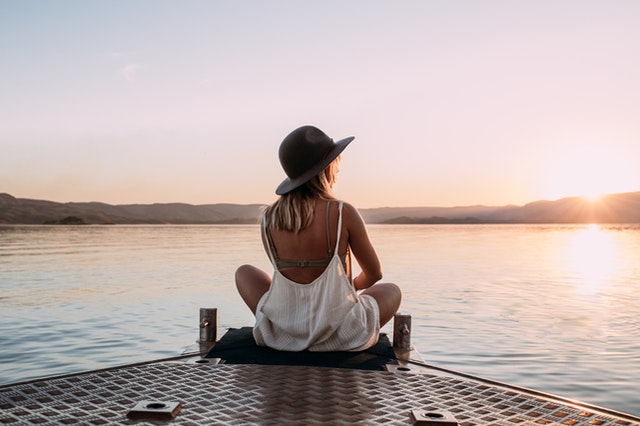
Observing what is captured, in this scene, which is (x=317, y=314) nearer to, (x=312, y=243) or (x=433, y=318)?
(x=312, y=243)

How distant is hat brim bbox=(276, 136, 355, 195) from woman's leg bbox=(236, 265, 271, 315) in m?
0.79

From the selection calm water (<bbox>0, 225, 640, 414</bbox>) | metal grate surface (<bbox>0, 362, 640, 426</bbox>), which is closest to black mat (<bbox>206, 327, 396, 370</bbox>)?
metal grate surface (<bbox>0, 362, 640, 426</bbox>)

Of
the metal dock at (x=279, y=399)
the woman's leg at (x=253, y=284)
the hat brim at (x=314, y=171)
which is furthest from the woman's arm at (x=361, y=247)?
the metal dock at (x=279, y=399)

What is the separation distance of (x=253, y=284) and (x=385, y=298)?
112 centimetres

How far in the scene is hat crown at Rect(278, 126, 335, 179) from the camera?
4.96 m

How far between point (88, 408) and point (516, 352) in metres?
5.89

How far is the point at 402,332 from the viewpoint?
220 inches

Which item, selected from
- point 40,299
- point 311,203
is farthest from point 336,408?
point 40,299

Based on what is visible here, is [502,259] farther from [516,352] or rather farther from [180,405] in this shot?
[180,405]

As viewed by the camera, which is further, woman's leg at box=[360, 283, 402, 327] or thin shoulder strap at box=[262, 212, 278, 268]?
woman's leg at box=[360, 283, 402, 327]

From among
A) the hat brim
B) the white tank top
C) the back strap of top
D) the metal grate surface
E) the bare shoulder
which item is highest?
the hat brim

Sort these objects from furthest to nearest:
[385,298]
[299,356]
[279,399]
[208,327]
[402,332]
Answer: [208,327] → [402,332] → [385,298] → [299,356] → [279,399]

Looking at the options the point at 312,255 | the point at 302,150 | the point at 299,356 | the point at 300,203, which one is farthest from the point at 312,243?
the point at 299,356

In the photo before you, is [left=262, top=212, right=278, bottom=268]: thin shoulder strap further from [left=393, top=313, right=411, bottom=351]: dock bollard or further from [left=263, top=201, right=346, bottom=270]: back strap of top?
[left=393, top=313, right=411, bottom=351]: dock bollard
